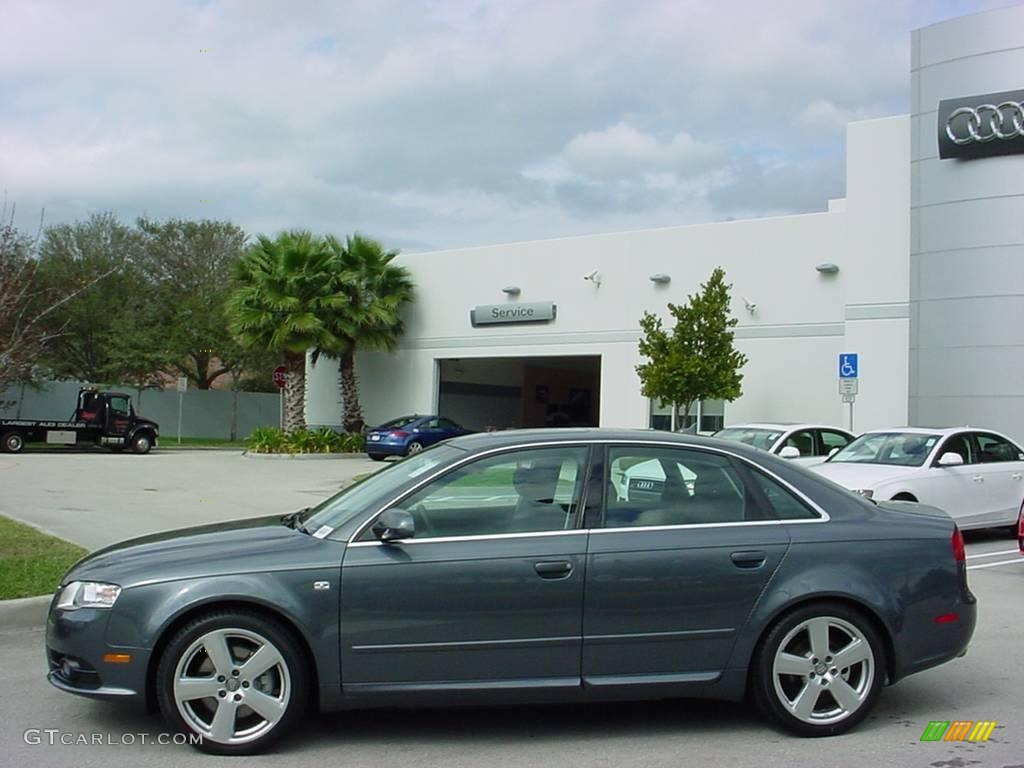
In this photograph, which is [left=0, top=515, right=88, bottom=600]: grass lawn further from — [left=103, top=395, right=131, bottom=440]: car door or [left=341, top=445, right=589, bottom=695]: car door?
[left=103, top=395, right=131, bottom=440]: car door

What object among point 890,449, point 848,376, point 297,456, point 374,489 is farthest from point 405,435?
point 374,489

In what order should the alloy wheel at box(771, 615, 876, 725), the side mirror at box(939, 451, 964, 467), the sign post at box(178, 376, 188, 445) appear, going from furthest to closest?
the sign post at box(178, 376, 188, 445) < the side mirror at box(939, 451, 964, 467) < the alloy wheel at box(771, 615, 876, 725)

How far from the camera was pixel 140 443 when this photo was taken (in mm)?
35062

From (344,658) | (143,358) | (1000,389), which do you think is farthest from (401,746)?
(143,358)

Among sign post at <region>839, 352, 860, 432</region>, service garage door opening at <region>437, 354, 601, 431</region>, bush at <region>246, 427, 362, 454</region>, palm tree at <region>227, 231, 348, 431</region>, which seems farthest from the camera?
service garage door opening at <region>437, 354, 601, 431</region>

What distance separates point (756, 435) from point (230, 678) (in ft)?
41.2

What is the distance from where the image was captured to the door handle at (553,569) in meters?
5.20

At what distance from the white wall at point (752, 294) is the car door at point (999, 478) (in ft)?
33.3

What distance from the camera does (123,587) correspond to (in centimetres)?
509

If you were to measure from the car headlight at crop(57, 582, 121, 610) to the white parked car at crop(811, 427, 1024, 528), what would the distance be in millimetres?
9479

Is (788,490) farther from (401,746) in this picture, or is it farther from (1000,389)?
(1000,389)

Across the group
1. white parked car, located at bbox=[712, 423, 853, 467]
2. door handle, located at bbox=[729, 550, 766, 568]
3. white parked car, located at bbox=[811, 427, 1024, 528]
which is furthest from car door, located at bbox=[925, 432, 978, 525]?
door handle, located at bbox=[729, 550, 766, 568]

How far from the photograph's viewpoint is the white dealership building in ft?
70.0

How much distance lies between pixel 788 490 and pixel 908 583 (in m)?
0.78
